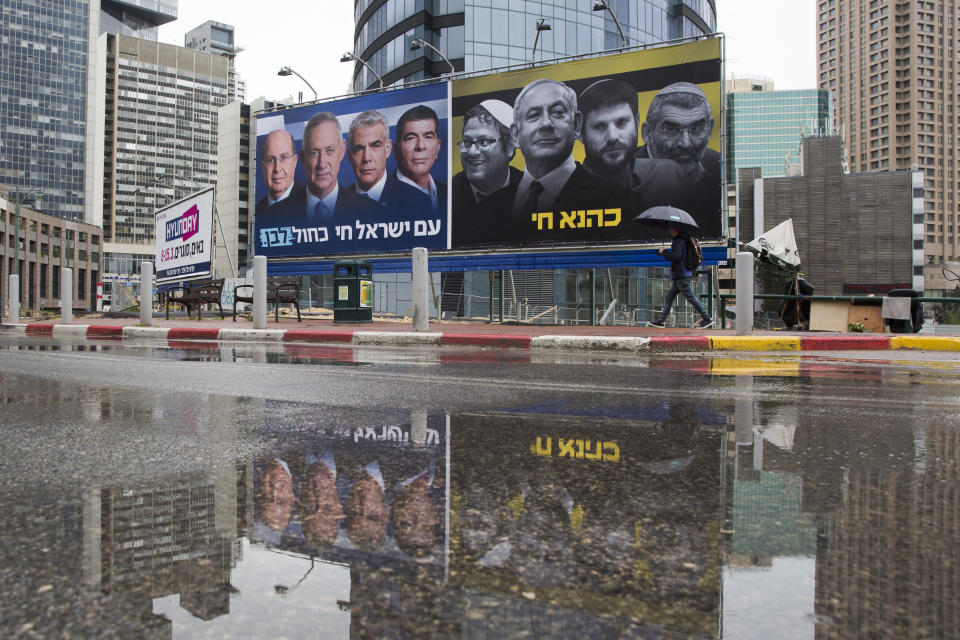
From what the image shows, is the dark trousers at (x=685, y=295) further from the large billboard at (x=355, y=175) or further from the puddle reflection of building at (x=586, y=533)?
the puddle reflection of building at (x=586, y=533)

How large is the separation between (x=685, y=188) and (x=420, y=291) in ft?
32.3

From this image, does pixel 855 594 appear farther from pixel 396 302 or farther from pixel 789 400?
pixel 396 302

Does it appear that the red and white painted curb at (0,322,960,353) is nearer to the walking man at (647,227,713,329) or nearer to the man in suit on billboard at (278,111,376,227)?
the walking man at (647,227,713,329)

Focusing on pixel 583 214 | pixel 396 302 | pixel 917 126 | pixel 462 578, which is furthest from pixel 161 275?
pixel 917 126

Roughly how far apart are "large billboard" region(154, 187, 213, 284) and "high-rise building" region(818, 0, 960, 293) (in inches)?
7034

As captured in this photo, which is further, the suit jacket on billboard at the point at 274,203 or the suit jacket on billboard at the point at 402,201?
the suit jacket on billboard at the point at 274,203

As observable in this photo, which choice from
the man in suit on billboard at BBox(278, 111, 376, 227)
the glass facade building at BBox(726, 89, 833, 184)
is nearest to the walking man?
the man in suit on billboard at BBox(278, 111, 376, 227)

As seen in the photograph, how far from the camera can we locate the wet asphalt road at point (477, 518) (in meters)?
1.60

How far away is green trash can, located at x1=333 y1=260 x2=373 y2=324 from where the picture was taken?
60.6 feet

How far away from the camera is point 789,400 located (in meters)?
5.07

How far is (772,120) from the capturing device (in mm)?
152125

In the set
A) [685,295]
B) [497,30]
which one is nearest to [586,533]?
[685,295]

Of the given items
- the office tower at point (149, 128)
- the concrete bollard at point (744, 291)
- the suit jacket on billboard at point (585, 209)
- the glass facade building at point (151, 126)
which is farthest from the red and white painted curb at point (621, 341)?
the glass facade building at point (151, 126)

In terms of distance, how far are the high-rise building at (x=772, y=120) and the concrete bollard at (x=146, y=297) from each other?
150m
